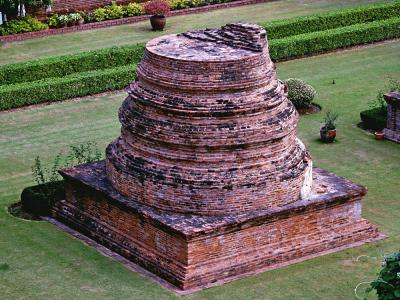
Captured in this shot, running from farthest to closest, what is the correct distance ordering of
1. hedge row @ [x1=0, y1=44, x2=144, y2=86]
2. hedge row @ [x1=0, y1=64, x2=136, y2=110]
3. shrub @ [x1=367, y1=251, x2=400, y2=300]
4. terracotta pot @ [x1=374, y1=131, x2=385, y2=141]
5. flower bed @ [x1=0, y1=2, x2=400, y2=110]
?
1. hedge row @ [x1=0, y1=44, x2=144, y2=86]
2. flower bed @ [x1=0, y1=2, x2=400, y2=110]
3. hedge row @ [x1=0, y1=64, x2=136, y2=110]
4. terracotta pot @ [x1=374, y1=131, x2=385, y2=141]
5. shrub @ [x1=367, y1=251, x2=400, y2=300]

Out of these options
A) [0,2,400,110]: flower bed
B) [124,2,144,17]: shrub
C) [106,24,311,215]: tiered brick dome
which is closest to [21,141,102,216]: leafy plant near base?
[106,24,311,215]: tiered brick dome

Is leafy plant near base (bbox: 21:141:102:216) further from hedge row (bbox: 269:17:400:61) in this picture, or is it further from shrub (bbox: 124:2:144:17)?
shrub (bbox: 124:2:144:17)

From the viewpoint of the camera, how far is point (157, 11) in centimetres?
5116

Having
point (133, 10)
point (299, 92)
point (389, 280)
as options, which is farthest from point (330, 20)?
point (389, 280)

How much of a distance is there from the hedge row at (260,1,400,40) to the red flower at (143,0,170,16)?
16.6ft

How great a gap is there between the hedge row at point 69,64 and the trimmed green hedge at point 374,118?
996cm

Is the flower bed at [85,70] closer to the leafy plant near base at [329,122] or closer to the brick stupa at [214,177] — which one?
the leafy plant near base at [329,122]

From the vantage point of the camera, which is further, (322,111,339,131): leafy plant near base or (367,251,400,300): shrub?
(322,111,339,131): leafy plant near base

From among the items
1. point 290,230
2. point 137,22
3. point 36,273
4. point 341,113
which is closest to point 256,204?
point 290,230

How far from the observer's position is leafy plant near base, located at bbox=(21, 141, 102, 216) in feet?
99.8

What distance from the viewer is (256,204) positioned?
27234 millimetres

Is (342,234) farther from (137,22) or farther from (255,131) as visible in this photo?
(137,22)

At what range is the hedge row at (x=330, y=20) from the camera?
158 feet

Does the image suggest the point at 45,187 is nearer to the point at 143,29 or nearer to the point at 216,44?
the point at 216,44
